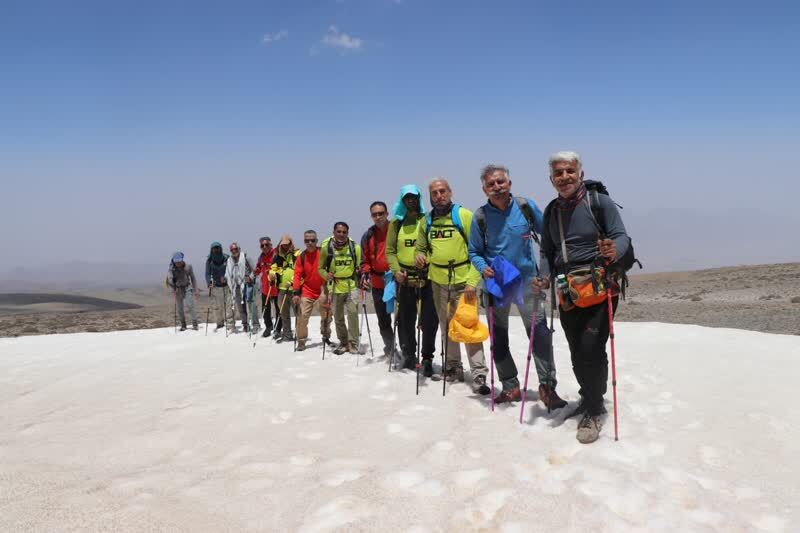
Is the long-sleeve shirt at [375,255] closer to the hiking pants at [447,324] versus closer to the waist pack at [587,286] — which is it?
the hiking pants at [447,324]

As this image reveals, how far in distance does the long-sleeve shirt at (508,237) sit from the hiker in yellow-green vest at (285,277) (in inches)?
249

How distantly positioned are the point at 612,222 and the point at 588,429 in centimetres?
181

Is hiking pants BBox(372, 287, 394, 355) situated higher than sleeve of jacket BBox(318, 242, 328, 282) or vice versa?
sleeve of jacket BBox(318, 242, 328, 282)

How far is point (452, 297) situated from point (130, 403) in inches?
163

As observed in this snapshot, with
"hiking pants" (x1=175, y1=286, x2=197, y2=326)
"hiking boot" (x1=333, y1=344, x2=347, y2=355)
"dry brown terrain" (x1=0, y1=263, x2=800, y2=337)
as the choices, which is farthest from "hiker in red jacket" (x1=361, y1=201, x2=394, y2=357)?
"dry brown terrain" (x1=0, y1=263, x2=800, y2=337)

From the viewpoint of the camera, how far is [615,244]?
4.26 metres

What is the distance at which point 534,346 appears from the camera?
5473 mm

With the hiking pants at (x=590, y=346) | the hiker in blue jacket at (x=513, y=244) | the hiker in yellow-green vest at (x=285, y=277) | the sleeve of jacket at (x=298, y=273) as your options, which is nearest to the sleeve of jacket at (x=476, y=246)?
the hiker in blue jacket at (x=513, y=244)

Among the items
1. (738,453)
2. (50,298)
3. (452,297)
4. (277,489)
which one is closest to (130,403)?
(277,489)

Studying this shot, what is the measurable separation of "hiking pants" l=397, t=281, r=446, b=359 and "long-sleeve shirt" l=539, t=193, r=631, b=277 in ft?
7.85

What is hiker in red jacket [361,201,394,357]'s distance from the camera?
816 centimetres

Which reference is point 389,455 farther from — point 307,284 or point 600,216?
point 307,284

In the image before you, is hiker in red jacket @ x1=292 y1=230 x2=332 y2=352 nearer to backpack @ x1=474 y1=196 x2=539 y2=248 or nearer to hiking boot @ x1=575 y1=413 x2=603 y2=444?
backpack @ x1=474 y1=196 x2=539 y2=248

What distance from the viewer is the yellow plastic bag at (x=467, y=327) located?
18.1 ft
